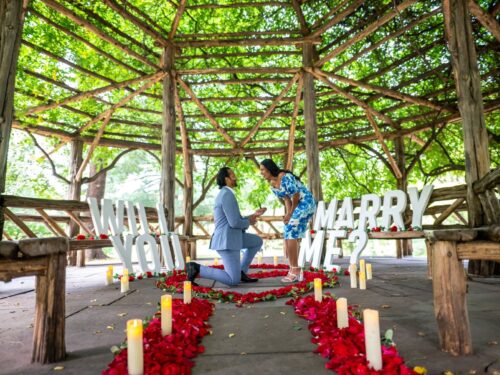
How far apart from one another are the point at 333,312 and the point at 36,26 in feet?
26.3

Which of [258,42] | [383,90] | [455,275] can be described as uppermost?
[258,42]

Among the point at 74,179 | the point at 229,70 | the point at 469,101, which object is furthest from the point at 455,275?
the point at 74,179

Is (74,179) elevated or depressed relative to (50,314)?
elevated

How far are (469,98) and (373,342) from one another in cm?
453

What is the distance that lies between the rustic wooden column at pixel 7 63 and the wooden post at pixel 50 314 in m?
1.36

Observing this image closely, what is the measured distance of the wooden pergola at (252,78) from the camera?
9.56 feet

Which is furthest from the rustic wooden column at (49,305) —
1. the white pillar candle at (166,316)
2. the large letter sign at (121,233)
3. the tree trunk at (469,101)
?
the tree trunk at (469,101)

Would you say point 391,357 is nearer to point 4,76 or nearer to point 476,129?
point 4,76

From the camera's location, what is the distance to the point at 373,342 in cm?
179

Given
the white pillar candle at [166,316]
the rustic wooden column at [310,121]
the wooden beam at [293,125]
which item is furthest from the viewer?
the wooden beam at [293,125]

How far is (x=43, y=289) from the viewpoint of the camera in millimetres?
2059

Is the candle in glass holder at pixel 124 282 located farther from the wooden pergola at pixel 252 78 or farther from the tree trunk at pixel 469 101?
the tree trunk at pixel 469 101

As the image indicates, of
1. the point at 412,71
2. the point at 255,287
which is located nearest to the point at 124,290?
the point at 255,287

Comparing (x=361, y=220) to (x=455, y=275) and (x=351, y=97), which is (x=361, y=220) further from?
(x=455, y=275)
